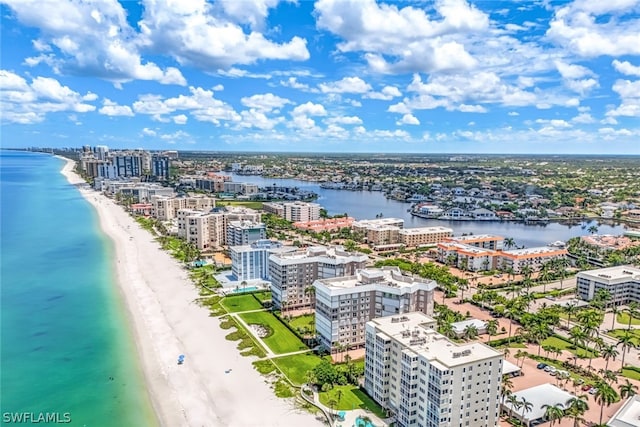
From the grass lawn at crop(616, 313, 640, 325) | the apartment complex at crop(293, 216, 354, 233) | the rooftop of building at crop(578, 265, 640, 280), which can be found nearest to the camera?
the grass lawn at crop(616, 313, 640, 325)

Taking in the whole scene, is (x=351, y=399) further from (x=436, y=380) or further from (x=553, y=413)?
(x=553, y=413)

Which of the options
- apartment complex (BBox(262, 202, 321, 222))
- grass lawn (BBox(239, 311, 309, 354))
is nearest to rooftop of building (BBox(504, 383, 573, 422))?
grass lawn (BBox(239, 311, 309, 354))

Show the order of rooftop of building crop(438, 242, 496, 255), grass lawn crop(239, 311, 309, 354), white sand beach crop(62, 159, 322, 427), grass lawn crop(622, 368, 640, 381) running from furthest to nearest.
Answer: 1. rooftop of building crop(438, 242, 496, 255)
2. grass lawn crop(239, 311, 309, 354)
3. grass lawn crop(622, 368, 640, 381)
4. white sand beach crop(62, 159, 322, 427)

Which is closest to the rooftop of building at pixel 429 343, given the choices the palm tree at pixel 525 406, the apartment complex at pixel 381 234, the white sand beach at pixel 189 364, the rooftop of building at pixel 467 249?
the palm tree at pixel 525 406

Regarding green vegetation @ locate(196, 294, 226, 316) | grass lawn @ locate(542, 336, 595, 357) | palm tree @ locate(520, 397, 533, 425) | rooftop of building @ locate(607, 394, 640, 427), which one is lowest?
grass lawn @ locate(542, 336, 595, 357)

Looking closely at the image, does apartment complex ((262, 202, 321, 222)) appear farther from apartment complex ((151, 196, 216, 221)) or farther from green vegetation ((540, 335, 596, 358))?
green vegetation ((540, 335, 596, 358))

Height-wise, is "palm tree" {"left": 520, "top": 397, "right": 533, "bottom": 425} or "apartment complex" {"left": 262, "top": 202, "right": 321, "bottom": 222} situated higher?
"apartment complex" {"left": 262, "top": 202, "right": 321, "bottom": 222}

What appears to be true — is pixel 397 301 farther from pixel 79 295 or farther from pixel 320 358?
pixel 79 295
